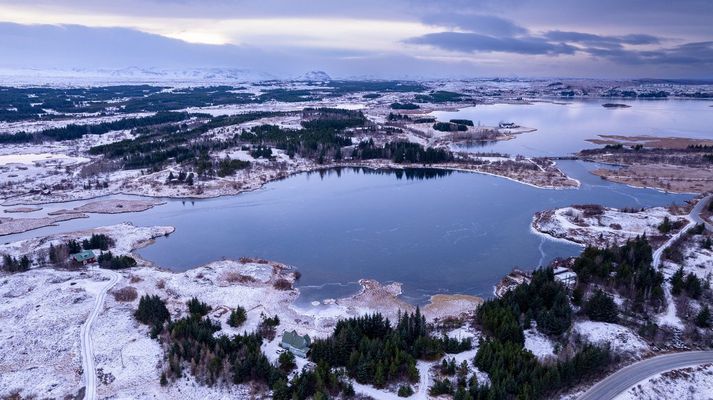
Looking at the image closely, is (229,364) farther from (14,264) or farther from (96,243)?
(96,243)

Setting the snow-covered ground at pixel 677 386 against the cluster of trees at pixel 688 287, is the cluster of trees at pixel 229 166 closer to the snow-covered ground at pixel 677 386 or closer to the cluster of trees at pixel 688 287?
the cluster of trees at pixel 688 287

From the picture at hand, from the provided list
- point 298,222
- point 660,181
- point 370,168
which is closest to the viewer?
point 298,222

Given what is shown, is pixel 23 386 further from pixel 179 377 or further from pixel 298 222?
pixel 298 222

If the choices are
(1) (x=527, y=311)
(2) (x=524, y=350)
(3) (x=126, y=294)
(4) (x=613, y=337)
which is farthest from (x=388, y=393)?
(3) (x=126, y=294)

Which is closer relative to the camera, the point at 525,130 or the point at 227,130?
the point at 227,130

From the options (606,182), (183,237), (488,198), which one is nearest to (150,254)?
(183,237)

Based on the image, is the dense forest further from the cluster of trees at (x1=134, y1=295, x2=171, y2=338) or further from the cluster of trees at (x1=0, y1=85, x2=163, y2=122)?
the cluster of trees at (x1=0, y1=85, x2=163, y2=122)
